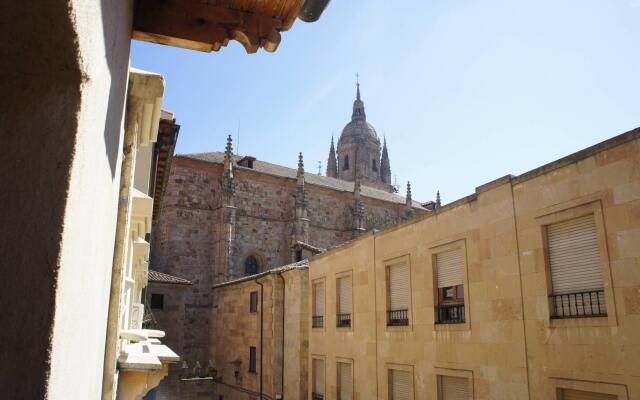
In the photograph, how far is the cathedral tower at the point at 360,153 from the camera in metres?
64.1

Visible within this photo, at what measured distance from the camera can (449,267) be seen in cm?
1151

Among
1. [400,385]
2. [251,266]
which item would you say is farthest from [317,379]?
[251,266]

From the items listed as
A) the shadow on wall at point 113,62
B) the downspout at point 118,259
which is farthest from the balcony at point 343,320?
the shadow on wall at point 113,62

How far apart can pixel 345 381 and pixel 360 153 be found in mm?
51561

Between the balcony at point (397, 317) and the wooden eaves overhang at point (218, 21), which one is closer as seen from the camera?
the wooden eaves overhang at point (218, 21)

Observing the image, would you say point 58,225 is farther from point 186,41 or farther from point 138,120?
point 138,120

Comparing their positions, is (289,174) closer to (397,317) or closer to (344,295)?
(344,295)

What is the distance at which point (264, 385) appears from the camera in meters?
20.6

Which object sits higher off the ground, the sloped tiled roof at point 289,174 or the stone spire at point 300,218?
the sloped tiled roof at point 289,174

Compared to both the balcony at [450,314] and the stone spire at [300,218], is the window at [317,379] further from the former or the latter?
the stone spire at [300,218]

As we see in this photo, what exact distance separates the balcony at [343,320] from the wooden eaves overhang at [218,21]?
41.2 ft

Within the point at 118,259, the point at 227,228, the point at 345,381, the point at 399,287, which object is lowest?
the point at 345,381

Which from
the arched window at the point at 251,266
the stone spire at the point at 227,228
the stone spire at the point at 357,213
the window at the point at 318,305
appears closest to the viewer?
the window at the point at 318,305

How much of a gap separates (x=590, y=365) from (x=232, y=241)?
25.8m
